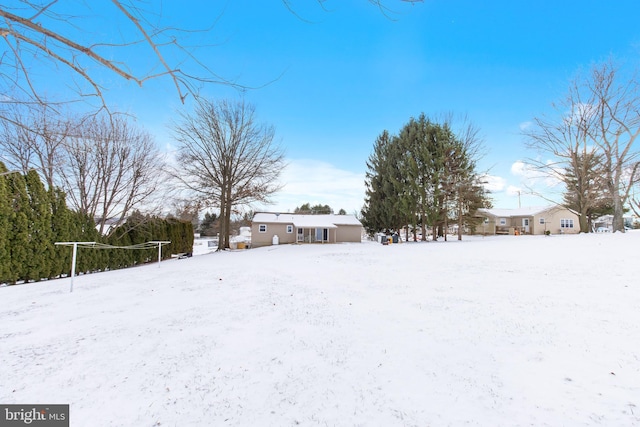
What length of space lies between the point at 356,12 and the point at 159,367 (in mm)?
3620

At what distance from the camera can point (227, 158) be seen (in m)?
20.3

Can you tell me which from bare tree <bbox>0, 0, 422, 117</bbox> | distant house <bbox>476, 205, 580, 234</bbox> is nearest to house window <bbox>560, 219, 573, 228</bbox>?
distant house <bbox>476, 205, 580, 234</bbox>

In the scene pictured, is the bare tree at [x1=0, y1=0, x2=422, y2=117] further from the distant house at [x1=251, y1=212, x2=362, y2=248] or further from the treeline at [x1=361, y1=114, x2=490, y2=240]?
the distant house at [x1=251, y1=212, x2=362, y2=248]

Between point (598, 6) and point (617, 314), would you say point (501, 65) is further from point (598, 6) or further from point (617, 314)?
point (617, 314)

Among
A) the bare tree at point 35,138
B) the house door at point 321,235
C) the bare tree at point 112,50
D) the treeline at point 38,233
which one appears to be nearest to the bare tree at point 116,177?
the bare tree at point 35,138

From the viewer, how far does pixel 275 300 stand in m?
4.80

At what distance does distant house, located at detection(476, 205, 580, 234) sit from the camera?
31.7 metres

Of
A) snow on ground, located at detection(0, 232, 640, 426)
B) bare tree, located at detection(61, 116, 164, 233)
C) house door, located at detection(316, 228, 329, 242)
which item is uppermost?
bare tree, located at detection(61, 116, 164, 233)

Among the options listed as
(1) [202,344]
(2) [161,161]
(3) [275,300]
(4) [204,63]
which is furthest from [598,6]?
(2) [161,161]

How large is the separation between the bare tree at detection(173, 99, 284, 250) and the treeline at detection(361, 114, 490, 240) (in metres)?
10.8

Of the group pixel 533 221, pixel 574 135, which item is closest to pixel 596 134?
pixel 574 135

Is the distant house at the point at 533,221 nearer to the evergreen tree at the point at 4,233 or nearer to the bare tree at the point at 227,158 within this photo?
the bare tree at the point at 227,158

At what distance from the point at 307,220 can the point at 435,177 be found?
12.5m

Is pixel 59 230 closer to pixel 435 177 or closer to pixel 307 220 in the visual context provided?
pixel 307 220
